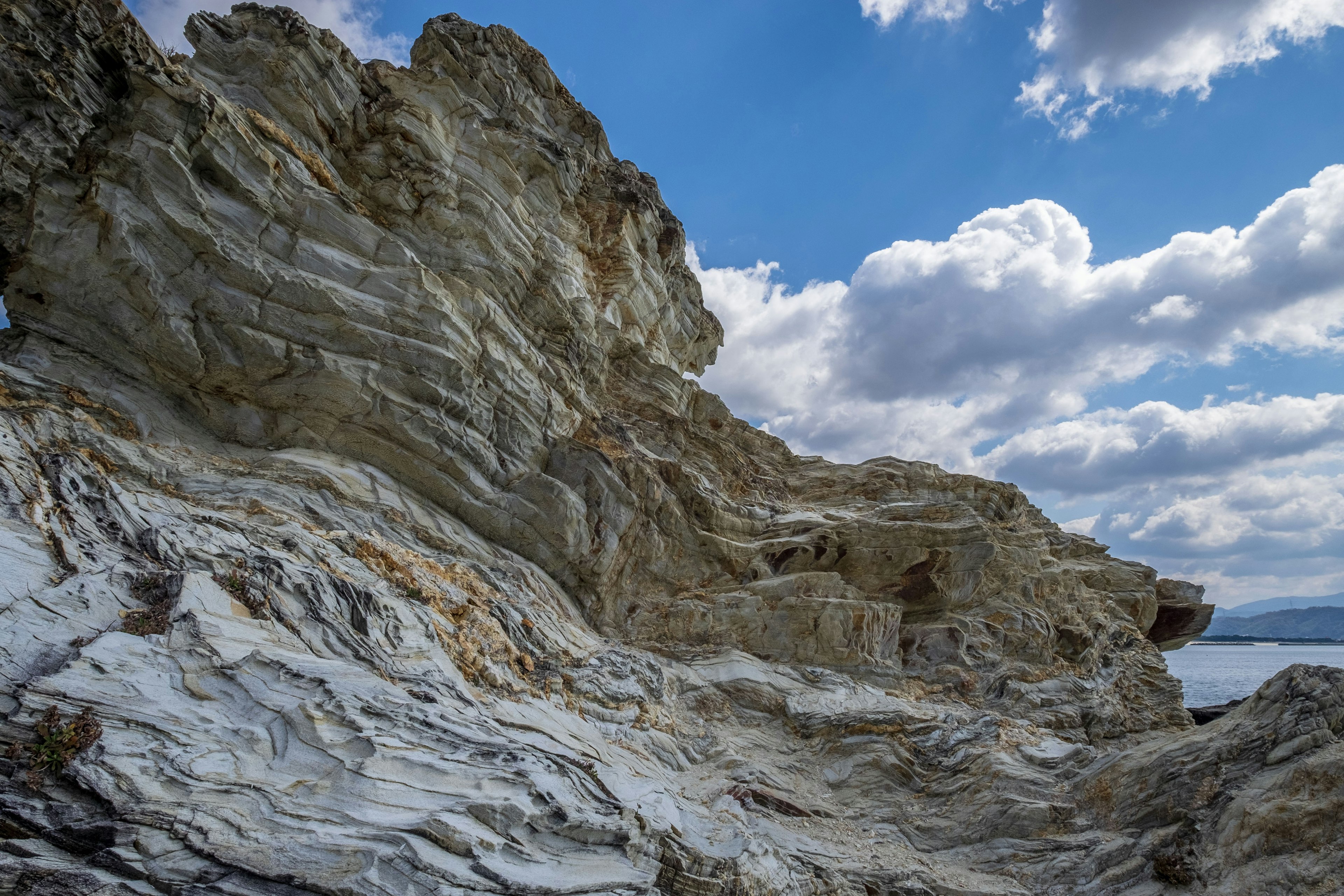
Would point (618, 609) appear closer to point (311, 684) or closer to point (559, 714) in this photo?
point (559, 714)

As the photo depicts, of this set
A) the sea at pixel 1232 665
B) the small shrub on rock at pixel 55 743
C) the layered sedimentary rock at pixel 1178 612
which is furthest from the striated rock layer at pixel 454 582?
the layered sedimentary rock at pixel 1178 612

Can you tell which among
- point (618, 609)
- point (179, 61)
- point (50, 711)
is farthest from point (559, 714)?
point (179, 61)

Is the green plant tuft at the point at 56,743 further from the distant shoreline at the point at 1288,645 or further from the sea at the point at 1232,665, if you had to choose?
the distant shoreline at the point at 1288,645

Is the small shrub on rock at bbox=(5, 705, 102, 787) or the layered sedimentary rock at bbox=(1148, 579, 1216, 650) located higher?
the layered sedimentary rock at bbox=(1148, 579, 1216, 650)

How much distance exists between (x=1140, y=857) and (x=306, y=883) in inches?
516

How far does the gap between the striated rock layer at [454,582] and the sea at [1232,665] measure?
20.8ft

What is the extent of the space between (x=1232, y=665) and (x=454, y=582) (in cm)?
12151

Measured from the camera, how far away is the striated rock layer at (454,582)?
7.66 meters

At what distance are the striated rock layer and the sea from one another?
249 inches

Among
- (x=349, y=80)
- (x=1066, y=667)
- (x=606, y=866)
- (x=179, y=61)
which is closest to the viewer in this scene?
(x=606, y=866)

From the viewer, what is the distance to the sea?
49438 mm

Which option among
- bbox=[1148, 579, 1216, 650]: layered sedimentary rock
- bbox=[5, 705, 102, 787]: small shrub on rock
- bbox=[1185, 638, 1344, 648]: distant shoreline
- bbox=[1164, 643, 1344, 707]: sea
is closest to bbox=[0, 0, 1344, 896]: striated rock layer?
bbox=[5, 705, 102, 787]: small shrub on rock

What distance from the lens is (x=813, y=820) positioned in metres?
14.0

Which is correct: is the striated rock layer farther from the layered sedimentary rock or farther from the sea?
the layered sedimentary rock
